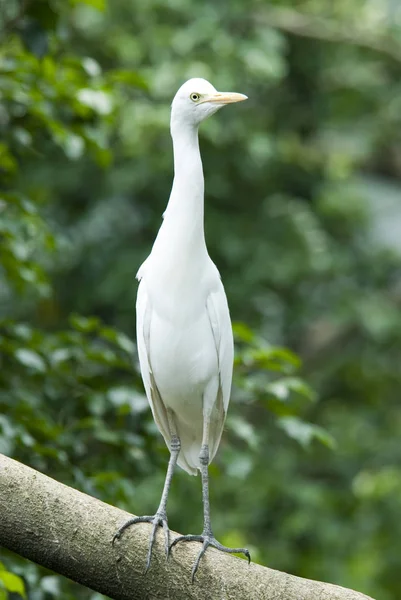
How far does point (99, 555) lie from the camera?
200 centimetres

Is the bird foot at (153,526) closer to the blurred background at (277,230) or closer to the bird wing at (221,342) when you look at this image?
the bird wing at (221,342)

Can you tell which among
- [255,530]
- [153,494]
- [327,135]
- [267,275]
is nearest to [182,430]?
[153,494]

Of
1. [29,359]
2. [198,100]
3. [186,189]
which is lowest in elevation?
[29,359]

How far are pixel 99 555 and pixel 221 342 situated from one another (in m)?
0.72

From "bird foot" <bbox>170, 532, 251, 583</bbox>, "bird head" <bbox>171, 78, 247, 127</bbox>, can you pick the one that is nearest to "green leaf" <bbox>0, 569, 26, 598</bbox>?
"bird foot" <bbox>170, 532, 251, 583</bbox>

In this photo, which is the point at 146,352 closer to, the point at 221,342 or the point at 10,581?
the point at 221,342

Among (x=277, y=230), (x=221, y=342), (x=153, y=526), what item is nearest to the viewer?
(x=153, y=526)

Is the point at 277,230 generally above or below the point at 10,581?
above

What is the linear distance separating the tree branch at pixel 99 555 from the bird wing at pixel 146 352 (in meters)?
0.54

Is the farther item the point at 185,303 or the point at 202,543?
the point at 185,303

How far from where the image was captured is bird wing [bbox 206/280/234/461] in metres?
2.42

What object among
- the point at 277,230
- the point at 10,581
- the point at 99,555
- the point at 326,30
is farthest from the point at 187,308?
the point at 326,30

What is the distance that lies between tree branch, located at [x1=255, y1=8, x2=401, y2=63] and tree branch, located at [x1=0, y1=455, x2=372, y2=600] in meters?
4.28

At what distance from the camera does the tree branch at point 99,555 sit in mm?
1969
